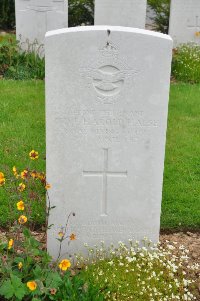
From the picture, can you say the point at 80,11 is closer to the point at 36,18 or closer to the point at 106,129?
the point at 36,18

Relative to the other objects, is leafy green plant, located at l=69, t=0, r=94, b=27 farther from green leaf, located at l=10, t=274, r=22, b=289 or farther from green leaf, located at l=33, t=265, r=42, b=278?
green leaf, located at l=10, t=274, r=22, b=289

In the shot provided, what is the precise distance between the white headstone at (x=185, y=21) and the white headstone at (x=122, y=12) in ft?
3.85

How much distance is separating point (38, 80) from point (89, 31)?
15.2 ft

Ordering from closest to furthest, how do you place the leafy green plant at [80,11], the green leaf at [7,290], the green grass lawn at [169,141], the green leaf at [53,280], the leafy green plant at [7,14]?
the green leaf at [7,290]
the green leaf at [53,280]
the green grass lawn at [169,141]
the leafy green plant at [80,11]
the leafy green plant at [7,14]

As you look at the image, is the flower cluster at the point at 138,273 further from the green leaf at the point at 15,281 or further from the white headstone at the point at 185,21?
the white headstone at the point at 185,21

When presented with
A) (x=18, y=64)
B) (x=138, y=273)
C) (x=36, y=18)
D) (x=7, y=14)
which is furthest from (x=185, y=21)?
(x=138, y=273)

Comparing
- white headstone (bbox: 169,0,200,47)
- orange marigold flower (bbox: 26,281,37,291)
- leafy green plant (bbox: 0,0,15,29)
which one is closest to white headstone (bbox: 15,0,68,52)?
white headstone (bbox: 169,0,200,47)

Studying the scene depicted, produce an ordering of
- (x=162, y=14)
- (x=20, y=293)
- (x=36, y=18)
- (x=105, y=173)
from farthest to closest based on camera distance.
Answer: (x=162, y=14) → (x=36, y=18) → (x=105, y=173) → (x=20, y=293)

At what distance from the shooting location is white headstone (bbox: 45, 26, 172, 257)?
3.37 meters

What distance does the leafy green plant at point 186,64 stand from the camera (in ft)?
28.2

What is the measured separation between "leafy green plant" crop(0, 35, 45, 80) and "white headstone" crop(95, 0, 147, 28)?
1378mm

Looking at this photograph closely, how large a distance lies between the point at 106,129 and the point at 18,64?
4982 millimetres

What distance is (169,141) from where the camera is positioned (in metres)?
6.06

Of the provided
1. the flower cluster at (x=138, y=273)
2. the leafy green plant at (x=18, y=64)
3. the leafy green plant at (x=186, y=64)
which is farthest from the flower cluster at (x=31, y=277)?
the leafy green plant at (x=186, y=64)
